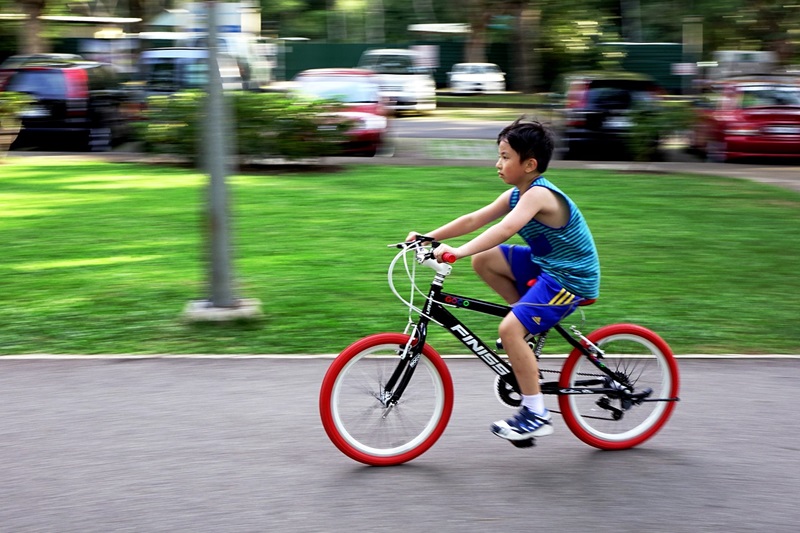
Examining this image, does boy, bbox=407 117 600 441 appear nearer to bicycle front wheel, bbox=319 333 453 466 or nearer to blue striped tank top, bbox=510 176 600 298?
blue striped tank top, bbox=510 176 600 298

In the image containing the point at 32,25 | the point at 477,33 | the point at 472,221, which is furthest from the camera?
the point at 477,33

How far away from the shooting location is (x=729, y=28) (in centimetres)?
3231

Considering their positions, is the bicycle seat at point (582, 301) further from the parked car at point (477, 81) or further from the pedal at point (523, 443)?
the parked car at point (477, 81)

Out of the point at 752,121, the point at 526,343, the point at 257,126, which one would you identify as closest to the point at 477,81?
the point at 752,121

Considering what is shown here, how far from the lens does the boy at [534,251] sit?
4660mm

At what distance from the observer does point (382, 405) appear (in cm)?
484

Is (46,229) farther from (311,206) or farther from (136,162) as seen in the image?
(136,162)

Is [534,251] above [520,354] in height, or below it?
above

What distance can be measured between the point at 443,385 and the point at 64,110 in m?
15.0

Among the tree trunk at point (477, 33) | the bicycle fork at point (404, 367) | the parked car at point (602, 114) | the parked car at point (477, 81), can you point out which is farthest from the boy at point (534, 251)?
the tree trunk at point (477, 33)

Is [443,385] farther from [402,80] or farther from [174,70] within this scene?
[402,80]

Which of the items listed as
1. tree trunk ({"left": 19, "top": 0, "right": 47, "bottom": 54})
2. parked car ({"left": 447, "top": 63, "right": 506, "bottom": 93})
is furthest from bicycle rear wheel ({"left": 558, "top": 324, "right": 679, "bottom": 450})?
parked car ({"left": 447, "top": 63, "right": 506, "bottom": 93})

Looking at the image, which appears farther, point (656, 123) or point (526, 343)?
point (656, 123)

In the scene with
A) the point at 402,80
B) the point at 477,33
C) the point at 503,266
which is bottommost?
the point at 503,266
